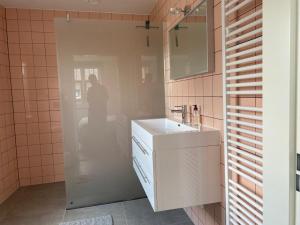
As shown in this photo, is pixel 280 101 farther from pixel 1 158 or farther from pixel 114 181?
pixel 1 158

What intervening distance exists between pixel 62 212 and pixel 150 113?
1501 mm

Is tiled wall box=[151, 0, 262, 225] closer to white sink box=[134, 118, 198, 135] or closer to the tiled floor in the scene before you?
white sink box=[134, 118, 198, 135]

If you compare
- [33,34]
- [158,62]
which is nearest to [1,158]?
[33,34]

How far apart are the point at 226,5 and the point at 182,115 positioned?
1.13 meters

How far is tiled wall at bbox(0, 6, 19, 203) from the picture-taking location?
9.63ft

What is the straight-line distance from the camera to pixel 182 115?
7.52ft

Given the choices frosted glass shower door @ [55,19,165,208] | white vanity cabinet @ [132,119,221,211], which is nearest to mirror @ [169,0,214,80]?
frosted glass shower door @ [55,19,165,208]

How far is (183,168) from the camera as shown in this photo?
1688mm

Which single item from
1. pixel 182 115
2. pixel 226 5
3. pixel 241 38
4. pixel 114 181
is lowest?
pixel 114 181

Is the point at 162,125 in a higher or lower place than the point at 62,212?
higher

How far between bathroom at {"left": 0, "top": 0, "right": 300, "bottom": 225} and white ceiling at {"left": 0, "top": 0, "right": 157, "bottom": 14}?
0.08ft

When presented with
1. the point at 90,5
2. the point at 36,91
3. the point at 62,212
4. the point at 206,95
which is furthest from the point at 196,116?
the point at 36,91

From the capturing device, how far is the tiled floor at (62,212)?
2381mm

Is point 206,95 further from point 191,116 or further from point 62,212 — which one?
point 62,212
